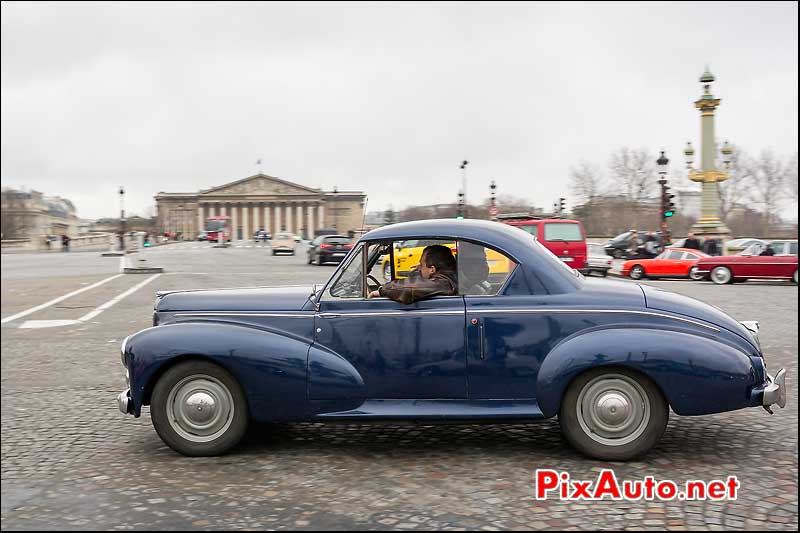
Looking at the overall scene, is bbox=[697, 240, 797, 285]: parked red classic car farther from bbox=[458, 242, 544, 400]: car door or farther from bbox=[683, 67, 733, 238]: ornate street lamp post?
bbox=[458, 242, 544, 400]: car door

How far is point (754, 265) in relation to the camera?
2517 cm

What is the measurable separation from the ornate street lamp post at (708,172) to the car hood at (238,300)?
1399 inches

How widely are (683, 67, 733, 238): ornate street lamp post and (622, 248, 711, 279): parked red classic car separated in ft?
34.3

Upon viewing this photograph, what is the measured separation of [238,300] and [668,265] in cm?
2519

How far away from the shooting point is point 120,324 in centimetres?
1327

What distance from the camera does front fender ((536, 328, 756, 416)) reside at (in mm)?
5023

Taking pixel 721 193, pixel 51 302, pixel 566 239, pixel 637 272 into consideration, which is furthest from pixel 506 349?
pixel 721 193

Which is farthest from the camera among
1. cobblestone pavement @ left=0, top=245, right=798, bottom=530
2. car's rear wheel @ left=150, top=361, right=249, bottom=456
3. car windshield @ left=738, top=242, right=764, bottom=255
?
car windshield @ left=738, top=242, right=764, bottom=255

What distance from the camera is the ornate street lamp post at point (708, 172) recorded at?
3759 centimetres

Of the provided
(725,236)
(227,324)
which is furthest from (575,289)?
(725,236)

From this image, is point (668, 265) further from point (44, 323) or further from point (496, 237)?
point (496, 237)

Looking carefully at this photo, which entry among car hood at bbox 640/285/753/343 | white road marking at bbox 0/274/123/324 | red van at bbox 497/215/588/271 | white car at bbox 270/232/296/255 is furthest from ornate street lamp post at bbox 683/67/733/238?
car hood at bbox 640/285/753/343

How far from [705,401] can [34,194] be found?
4824 mm

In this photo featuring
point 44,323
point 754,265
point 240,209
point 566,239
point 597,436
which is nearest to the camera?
point 597,436
